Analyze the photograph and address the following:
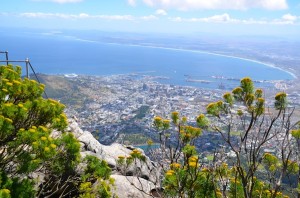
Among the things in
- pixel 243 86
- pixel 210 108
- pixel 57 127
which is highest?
pixel 243 86

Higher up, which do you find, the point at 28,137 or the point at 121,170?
the point at 28,137

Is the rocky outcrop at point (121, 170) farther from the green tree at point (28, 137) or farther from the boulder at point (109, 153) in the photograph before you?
the green tree at point (28, 137)

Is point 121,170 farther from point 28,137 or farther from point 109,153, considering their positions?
point 28,137

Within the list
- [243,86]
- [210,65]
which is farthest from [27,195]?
[210,65]

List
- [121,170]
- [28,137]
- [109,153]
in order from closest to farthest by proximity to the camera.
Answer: [28,137], [121,170], [109,153]

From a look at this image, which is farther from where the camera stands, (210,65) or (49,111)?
(210,65)

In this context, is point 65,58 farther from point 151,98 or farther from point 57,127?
point 57,127

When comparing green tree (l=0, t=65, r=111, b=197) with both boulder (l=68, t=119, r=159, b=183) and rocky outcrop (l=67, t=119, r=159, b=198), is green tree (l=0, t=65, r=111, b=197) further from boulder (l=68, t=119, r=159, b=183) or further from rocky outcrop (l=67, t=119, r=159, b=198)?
boulder (l=68, t=119, r=159, b=183)

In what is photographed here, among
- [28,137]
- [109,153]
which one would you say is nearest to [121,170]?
[109,153]

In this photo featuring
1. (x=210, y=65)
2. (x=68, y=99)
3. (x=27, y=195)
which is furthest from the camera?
(x=210, y=65)
